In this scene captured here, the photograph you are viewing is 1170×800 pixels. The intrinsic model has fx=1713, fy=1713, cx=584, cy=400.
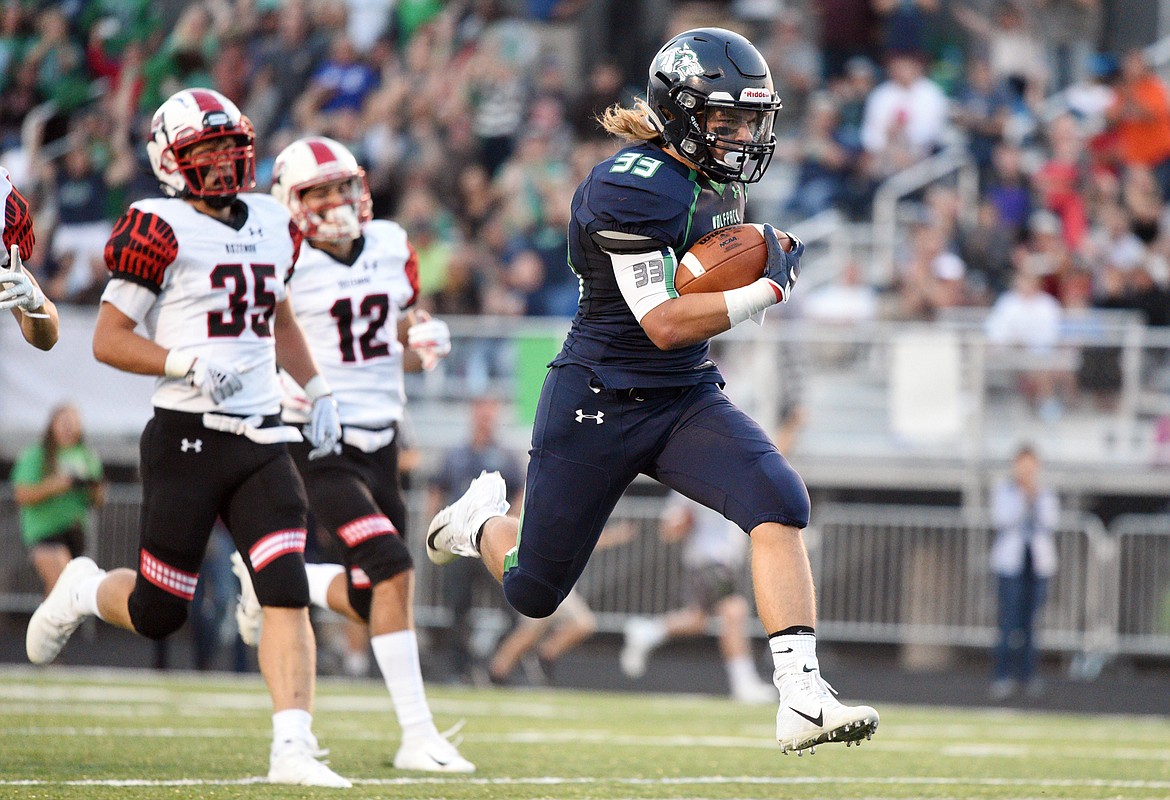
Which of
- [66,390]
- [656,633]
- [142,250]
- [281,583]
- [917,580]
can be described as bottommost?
[656,633]

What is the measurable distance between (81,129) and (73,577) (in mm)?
10266

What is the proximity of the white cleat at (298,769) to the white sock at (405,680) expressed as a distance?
75cm

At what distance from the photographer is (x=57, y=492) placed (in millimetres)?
10180

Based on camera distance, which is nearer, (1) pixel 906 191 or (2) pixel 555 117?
(1) pixel 906 191

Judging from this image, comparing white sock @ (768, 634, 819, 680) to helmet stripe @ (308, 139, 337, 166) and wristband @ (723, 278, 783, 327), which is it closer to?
wristband @ (723, 278, 783, 327)

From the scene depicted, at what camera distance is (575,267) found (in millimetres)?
4922

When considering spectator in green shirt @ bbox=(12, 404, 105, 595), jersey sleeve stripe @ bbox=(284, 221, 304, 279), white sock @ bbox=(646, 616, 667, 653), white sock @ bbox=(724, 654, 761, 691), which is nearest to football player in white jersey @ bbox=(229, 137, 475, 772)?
jersey sleeve stripe @ bbox=(284, 221, 304, 279)

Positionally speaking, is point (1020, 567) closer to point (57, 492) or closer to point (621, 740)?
point (621, 740)

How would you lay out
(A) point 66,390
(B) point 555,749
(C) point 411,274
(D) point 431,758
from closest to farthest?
(D) point 431,758, (C) point 411,274, (B) point 555,749, (A) point 66,390

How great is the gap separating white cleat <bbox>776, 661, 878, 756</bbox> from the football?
41.1 inches

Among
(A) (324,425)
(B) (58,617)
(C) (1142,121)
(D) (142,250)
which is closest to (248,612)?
(B) (58,617)

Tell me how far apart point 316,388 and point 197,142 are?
0.97 m

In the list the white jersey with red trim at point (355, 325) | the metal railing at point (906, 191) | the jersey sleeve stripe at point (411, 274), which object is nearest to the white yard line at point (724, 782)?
the white jersey with red trim at point (355, 325)

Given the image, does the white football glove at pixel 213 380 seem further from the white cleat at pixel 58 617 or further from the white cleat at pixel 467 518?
the white cleat at pixel 58 617
